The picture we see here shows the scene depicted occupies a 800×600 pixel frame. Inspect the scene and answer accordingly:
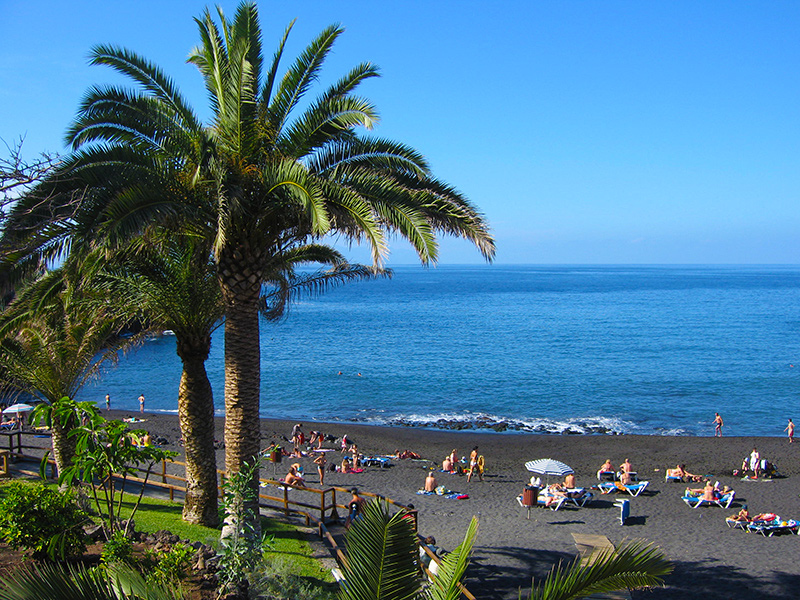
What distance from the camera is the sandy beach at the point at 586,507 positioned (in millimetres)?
13055

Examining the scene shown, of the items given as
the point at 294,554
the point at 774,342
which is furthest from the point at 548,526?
the point at 774,342

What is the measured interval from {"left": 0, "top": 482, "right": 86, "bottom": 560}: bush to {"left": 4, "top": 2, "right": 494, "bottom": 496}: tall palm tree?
8.90 feet

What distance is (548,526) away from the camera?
56.4 feet

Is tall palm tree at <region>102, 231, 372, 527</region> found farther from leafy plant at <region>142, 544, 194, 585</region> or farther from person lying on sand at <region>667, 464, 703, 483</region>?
person lying on sand at <region>667, 464, 703, 483</region>

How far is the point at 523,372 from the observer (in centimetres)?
5309

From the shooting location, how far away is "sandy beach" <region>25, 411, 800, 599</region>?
13.1 meters

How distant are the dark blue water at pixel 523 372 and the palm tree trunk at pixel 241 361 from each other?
25.8 meters

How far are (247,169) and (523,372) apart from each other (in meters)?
46.5

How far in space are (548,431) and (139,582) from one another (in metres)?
32.4

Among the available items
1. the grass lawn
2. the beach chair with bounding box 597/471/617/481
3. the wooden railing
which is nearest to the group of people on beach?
the beach chair with bounding box 597/471/617/481

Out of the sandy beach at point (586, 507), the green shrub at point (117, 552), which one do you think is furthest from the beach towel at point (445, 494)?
the green shrub at point (117, 552)

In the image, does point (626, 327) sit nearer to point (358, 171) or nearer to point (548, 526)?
point (548, 526)

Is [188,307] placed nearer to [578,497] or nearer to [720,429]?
[578,497]

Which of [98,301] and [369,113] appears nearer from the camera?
[369,113]
